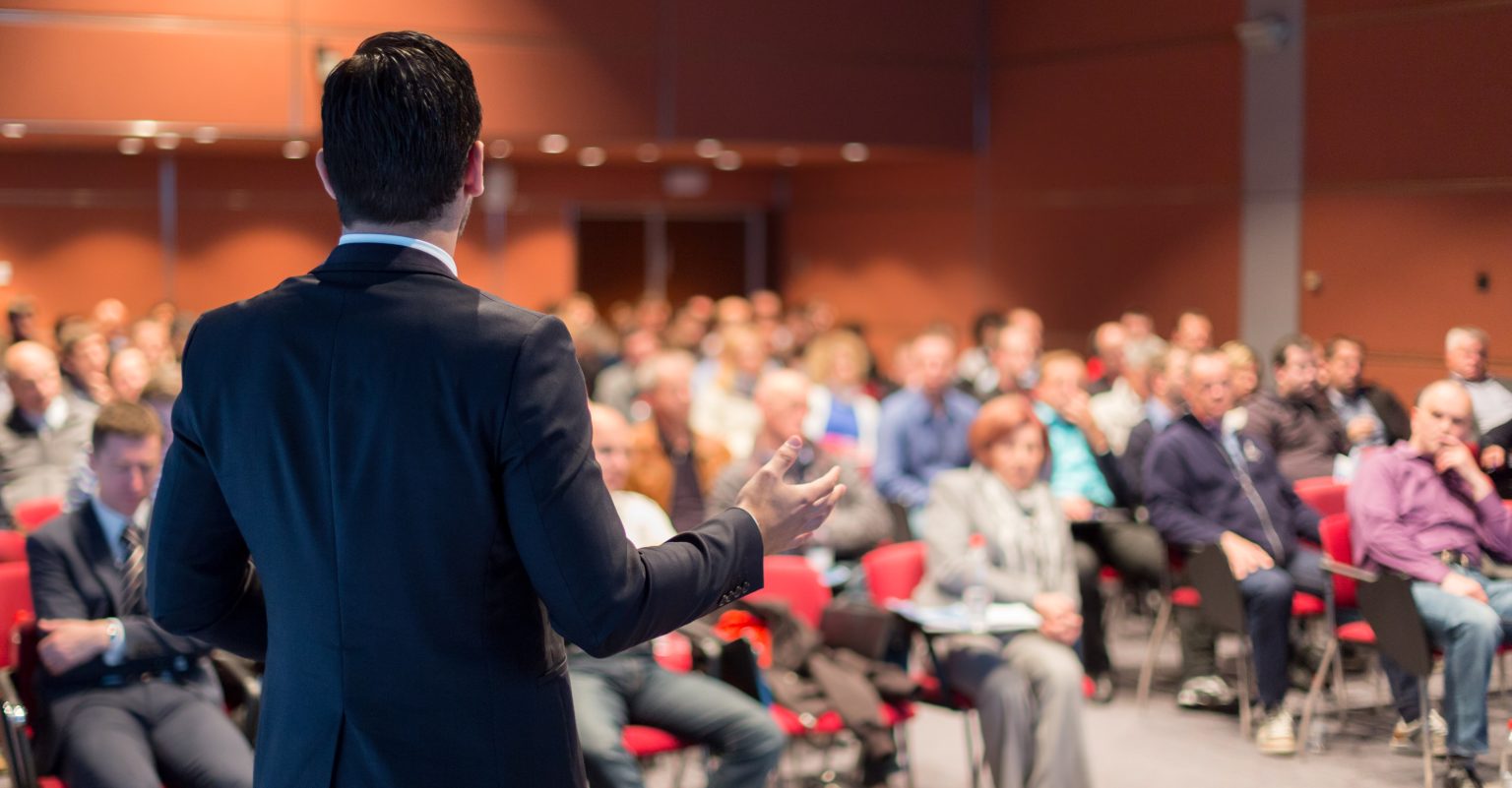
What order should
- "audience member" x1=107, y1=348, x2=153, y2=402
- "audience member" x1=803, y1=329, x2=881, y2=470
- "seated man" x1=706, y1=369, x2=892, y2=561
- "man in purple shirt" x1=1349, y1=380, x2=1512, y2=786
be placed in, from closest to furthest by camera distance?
1. "man in purple shirt" x1=1349, y1=380, x2=1512, y2=786
2. "seated man" x1=706, y1=369, x2=892, y2=561
3. "audience member" x1=107, y1=348, x2=153, y2=402
4. "audience member" x1=803, y1=329, x2=881, y2=470

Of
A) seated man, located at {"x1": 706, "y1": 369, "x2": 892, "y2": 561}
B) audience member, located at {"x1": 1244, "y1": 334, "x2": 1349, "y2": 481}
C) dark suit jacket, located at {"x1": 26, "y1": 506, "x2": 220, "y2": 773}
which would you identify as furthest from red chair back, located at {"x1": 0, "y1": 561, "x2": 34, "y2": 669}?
audience member, located at {"x1": 1244, "y1": 334, "x2": 1349, "y2": 481}

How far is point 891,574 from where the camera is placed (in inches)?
201

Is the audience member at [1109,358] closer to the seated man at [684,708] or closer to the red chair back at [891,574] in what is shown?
the red chair back at [891,574]

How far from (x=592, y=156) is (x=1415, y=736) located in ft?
30.9

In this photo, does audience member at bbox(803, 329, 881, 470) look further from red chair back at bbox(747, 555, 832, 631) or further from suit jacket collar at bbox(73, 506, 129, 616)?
suit jacket collar at bbox(73, 506, 129, 616)

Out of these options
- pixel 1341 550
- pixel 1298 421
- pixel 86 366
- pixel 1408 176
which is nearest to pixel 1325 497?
pixel 1341 550

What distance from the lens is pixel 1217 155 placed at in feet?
35.6

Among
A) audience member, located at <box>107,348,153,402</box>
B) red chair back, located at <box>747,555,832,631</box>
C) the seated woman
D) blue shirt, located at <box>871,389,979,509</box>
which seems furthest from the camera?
blue shirt, located at <box>871,389,979,509</box>

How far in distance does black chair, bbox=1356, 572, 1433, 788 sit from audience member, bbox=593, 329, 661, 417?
4134 millimetres

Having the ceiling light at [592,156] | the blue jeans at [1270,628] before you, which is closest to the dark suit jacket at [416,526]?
the blue jeans at [1270,628]

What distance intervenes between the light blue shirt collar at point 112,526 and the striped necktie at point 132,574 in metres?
0.01

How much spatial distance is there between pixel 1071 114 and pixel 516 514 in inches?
446

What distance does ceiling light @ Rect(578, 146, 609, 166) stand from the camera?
12.6 metres

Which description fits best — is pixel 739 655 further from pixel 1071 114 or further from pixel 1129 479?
pixel 1071 114
